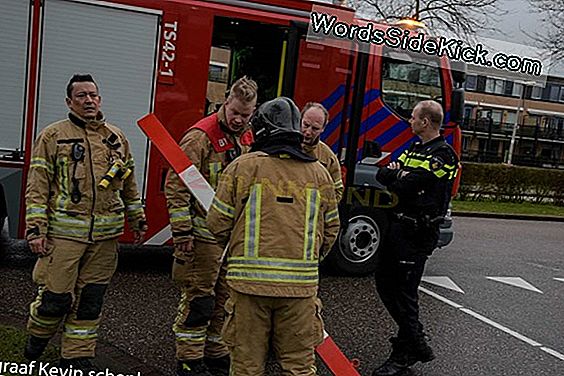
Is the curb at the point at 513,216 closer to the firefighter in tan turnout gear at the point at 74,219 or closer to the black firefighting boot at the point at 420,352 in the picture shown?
the black firefighting boot at the point at 420,352

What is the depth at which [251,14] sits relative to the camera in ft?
22.2

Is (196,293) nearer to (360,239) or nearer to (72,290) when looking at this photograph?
(72,290)

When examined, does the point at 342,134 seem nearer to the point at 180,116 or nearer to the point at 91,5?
the point at 180,116

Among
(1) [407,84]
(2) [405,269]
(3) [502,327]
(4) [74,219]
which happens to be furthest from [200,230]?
(1) [407,84]

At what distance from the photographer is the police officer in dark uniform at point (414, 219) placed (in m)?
4.60

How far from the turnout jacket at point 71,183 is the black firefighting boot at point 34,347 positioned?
0.67 m

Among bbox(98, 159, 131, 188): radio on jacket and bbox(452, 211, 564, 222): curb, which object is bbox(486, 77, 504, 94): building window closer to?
bbox(452, 211, 564, 222): curb

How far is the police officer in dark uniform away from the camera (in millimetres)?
4602

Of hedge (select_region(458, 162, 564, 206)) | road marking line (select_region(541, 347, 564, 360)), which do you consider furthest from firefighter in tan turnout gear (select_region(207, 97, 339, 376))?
hedge (select_region(458, 162, 564, 206))

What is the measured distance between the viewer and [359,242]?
7805 mm

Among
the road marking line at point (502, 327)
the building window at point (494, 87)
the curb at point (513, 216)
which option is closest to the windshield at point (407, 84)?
the road marking line at point (502, 327)

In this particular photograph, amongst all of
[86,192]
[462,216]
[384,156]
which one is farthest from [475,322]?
[462,216]

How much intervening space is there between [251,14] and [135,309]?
9.99 feet

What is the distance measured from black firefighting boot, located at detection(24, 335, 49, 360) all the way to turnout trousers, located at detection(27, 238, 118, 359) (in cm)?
4
